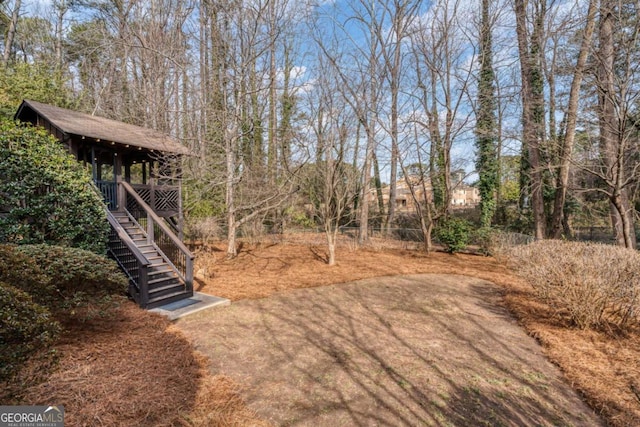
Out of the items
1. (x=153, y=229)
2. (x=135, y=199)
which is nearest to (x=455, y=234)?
(x=153, y=229)

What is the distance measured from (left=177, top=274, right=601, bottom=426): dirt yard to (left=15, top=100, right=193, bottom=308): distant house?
1.51 metres

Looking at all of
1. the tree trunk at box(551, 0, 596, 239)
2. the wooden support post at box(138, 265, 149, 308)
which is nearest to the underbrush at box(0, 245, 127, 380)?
the wooden support post at box(138, 265, 149, 308)

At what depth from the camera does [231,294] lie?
23.1ft

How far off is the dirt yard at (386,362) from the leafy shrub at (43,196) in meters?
3.15

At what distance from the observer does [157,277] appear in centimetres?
690

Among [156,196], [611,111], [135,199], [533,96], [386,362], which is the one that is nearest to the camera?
[386,362]

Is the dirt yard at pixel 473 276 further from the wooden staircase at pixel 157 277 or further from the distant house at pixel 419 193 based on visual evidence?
the distant house at pixel 419 193

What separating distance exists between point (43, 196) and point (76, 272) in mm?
2679

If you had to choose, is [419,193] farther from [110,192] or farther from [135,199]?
[110,192]

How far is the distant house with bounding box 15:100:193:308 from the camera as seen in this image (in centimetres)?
638

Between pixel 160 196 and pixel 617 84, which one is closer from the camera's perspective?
pixel 617 84

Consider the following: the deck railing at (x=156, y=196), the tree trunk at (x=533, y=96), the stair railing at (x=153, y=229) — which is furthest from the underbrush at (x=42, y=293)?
the tree trunk at (x=533, y=96)

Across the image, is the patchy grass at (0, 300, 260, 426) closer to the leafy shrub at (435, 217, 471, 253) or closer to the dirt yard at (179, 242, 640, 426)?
the dirt yard at (179, 242, 640, 426)

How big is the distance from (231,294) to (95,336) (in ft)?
9.75
